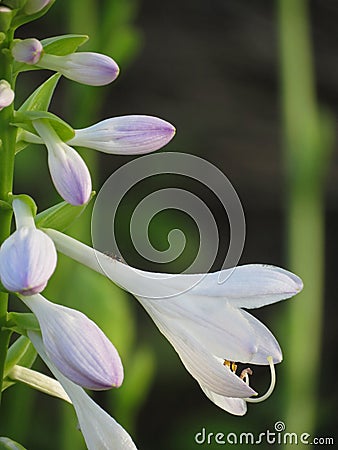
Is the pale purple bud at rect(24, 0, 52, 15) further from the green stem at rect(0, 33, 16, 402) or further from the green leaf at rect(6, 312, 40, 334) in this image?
the green leaf at rect(6, 312, 40, 334)

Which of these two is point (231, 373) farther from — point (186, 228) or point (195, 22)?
point (195, 22)

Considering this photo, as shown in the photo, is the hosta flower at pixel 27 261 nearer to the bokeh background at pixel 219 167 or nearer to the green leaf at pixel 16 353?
the green leaf at pixel 16 353

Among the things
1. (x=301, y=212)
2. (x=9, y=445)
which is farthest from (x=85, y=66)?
(x=301, y=212)

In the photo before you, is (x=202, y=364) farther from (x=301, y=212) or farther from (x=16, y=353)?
(x=301, y=212)

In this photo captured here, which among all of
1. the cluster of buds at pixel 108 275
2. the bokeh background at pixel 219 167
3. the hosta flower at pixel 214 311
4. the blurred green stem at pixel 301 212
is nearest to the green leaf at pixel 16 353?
the cluster of buds at pixel 108 275

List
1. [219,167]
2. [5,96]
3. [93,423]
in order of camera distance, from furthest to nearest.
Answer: [219,167] → [93,423] → [5,96]

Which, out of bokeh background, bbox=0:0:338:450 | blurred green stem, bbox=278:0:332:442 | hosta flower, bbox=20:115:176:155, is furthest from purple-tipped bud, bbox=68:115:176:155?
blurred green stem, bbox=278:0:332:442

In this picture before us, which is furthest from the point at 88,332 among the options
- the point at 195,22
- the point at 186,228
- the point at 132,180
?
the point at 195,22
